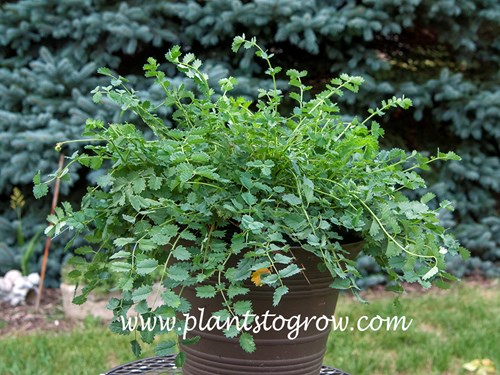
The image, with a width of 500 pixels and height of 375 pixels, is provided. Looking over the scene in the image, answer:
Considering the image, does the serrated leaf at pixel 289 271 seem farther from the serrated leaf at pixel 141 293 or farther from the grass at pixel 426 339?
the grass at pixel 426 339

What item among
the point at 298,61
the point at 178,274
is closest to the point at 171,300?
the point at 178,274

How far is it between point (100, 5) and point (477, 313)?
100 inches

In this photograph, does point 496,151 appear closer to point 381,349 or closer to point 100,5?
point 381,349

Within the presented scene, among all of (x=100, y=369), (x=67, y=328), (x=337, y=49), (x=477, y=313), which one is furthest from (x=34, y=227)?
(x=477, y=313)

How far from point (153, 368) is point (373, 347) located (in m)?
1.34

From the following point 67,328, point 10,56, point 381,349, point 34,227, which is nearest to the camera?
point 381,349

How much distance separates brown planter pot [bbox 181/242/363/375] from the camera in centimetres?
117

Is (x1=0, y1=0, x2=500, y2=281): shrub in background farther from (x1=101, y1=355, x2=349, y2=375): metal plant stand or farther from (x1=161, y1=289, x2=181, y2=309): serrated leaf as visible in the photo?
(x1=161, y1=289, x2=181, y2=309): serrated leaf

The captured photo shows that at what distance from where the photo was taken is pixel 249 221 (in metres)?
1.05

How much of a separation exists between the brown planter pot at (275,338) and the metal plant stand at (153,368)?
245 mm

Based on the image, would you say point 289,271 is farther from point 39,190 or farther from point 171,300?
point 39,190

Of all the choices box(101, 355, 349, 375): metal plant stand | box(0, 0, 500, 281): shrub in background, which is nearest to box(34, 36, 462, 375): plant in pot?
box(101, 355, 349, 375): metal plant stand

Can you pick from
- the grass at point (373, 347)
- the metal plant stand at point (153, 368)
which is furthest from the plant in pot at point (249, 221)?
the grass at point (373, 347)

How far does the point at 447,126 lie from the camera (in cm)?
379
